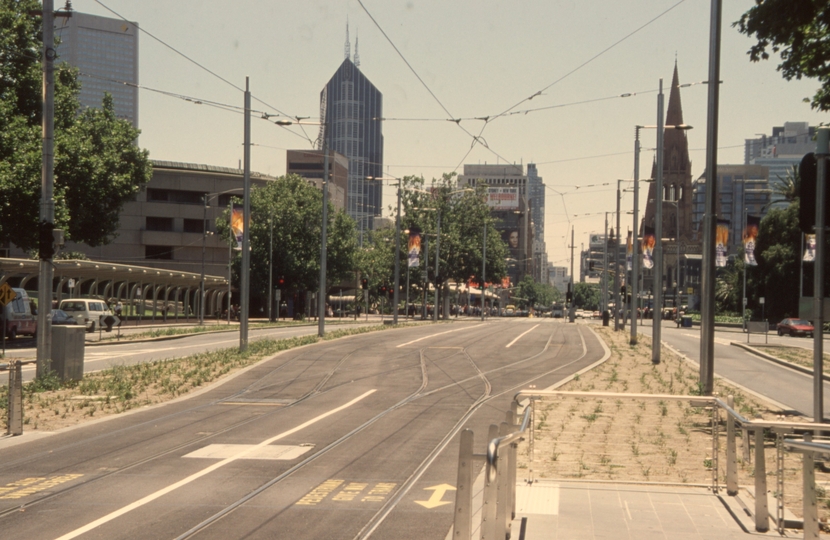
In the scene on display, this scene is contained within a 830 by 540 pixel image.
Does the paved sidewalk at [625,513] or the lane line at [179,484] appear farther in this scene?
the lane line at [179,484]

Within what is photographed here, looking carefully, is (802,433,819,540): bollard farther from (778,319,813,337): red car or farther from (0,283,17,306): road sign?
(778,319,813,337): red car

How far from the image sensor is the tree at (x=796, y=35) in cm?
1656

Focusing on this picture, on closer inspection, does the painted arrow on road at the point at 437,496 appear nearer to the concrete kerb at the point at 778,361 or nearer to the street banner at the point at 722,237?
the concrete kerb at the point at 778,361

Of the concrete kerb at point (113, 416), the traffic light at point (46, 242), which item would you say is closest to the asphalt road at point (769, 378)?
the concrete kerb at point (113, 416)

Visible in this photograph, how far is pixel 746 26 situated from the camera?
1803 cm

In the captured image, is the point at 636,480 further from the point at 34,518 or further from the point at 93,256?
the point at 93,256

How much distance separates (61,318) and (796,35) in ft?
124

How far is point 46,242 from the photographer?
20109mm

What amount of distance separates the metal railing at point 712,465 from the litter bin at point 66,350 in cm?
1386

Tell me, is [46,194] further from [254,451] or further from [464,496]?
[464,496]

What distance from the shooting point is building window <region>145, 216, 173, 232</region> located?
9544cm

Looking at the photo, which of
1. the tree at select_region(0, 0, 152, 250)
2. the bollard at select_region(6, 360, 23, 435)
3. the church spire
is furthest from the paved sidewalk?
the church spire

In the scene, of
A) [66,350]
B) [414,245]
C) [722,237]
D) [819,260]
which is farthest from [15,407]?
[414,245]

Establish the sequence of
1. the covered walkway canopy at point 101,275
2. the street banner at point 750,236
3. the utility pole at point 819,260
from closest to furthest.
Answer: the utility pole at point 819,260
the covered walkway canopy at point 101,275
the street banner at point 750,236
